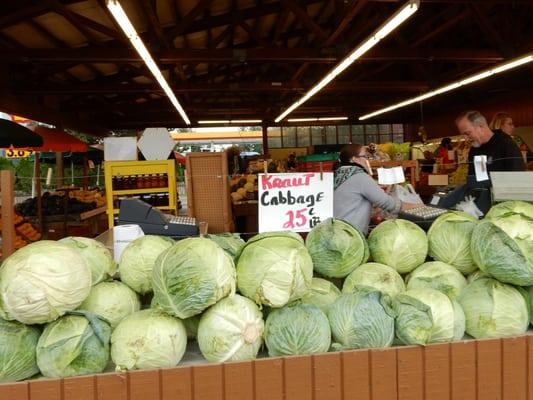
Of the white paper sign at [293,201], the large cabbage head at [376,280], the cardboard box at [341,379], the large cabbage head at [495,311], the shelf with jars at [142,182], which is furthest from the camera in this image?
the shelf with jars at [142,182]

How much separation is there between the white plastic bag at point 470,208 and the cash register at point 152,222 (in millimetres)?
1813

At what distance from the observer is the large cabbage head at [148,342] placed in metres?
1.40

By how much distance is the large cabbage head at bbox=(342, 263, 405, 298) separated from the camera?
174 centimetres

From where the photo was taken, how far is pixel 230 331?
1432mm

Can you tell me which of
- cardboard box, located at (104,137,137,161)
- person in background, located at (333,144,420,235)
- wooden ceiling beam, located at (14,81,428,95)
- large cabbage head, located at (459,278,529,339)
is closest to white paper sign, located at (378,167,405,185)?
person in background, located at (333,144,420,235)

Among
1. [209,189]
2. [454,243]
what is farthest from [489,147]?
[209,189]

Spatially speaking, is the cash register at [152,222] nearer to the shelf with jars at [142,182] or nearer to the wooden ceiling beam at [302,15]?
the shelf with jars at [142,182]

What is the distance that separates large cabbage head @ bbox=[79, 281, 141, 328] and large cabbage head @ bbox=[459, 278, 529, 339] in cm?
117

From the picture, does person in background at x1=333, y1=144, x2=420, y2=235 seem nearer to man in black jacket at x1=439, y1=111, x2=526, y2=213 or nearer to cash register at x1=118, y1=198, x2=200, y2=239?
man in black jacket at x1=439, y1=111, x2=526, y2=213

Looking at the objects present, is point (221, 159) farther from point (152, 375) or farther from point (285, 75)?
point (285, 75)

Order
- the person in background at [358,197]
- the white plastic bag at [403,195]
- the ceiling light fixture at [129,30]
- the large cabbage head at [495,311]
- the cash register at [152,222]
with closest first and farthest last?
1. the large cabbage head at [495,311]
2. the cash register at [152,222]
3. the person in background at [358,197]
4. the white plastic bag at [403,195]
5. the ceiling light fixture at [129,30]

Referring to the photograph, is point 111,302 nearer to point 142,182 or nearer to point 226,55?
point 142,182

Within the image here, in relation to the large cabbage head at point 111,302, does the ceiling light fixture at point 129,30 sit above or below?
above

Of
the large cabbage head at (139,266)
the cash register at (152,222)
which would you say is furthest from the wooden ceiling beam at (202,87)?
the large cabbage head at (139,266)
